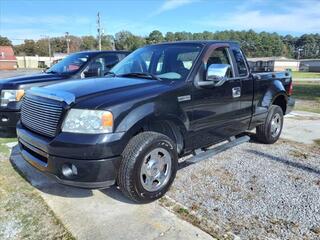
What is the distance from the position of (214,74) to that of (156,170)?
1.46m

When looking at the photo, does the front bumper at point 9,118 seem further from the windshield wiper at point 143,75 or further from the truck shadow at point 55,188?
the windshield wiper at point 143,75

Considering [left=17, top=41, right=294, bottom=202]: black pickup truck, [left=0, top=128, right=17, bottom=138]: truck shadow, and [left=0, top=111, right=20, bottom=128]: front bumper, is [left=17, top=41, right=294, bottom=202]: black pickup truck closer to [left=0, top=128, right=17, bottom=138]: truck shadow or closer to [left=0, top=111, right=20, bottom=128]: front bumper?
[left=0, top=111, right=20, bottom=128]: front bumper

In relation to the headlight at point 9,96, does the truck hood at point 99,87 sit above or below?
above

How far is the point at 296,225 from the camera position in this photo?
3.27 m

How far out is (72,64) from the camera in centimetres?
739

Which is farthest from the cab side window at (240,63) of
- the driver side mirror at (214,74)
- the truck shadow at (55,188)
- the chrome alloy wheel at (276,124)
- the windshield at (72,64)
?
the windshield at (72,64)

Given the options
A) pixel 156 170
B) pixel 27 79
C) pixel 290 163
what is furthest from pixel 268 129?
pixel 27 79

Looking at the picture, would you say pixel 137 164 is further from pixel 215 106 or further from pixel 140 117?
pixel 215 106

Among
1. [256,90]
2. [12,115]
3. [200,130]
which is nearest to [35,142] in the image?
[200,130]

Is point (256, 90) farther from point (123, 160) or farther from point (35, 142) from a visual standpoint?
point (35, 142)

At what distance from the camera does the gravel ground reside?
3.23 metres

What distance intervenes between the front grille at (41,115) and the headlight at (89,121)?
19cm

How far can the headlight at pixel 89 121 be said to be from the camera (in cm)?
327

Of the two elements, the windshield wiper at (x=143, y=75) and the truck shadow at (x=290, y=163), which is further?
the truck shadow at (x=290, y=163)
